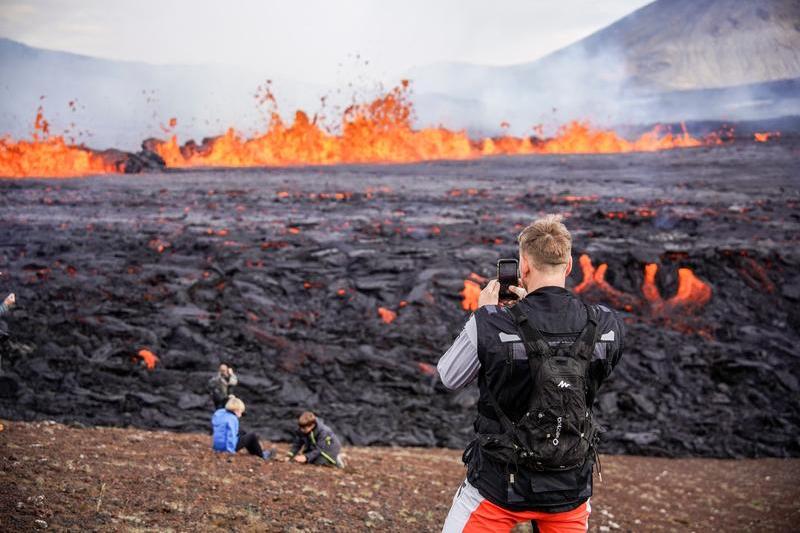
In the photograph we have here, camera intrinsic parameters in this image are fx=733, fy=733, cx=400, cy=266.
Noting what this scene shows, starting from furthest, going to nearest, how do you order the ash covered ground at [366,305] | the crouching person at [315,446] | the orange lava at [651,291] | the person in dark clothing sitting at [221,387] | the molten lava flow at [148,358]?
the orange lava at [651,291]
the molten lava flow at [148,358]
the ash covered ground at [366,305]
the person in dark clothing sitting at [221,387]
the crouching person at [315,446]

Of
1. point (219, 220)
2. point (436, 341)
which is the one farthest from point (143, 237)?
point (436, 341)

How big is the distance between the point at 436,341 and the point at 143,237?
1028 centimetres

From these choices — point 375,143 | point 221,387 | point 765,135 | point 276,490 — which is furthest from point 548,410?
point 375,143

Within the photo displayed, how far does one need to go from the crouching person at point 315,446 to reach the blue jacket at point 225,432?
0.67 m

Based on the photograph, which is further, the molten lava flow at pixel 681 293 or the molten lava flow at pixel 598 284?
the molten lava flow at pixel 598 284

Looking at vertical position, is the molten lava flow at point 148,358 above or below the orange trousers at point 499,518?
below

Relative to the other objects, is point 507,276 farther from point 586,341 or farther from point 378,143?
point 378,143

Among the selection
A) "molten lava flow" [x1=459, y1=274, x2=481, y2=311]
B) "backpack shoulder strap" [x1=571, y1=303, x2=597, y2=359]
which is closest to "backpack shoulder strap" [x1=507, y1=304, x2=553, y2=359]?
"backpack shoulder strap" [x1=571, y1=303, x2=597, y2=359]

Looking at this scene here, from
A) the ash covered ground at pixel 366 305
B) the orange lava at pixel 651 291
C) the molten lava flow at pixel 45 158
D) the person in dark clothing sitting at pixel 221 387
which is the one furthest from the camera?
the molten lava flow at pixel 45 158

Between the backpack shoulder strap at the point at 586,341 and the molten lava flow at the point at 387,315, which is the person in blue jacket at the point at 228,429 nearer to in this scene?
the backpack shoulder strap at the point at 586,341

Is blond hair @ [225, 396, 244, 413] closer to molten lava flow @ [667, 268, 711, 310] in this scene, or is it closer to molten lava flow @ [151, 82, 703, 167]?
molten lava flow @ [667, 268, 711, 310]

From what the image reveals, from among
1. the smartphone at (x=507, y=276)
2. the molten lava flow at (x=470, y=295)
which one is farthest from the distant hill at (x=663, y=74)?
the smartphone at (x=507, y=276)

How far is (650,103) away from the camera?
156 feet

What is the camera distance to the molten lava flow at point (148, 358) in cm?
1310
